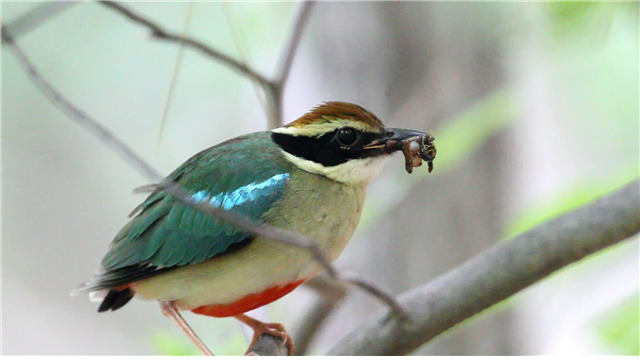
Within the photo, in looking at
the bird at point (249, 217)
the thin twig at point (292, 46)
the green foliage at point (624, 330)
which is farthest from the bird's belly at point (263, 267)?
the green foliage at point (624, 330)

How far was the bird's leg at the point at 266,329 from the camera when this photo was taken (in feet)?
9.43

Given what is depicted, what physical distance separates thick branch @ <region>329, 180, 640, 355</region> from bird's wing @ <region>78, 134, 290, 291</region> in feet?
1.81

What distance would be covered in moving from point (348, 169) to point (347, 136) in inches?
5.0

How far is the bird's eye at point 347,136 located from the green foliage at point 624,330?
120 cm

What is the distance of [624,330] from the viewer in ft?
8.97

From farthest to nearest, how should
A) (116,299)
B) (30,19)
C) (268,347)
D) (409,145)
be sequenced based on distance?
(268,347)
(116,299)
(409,145)
(30,19)

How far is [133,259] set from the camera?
7.62 ft

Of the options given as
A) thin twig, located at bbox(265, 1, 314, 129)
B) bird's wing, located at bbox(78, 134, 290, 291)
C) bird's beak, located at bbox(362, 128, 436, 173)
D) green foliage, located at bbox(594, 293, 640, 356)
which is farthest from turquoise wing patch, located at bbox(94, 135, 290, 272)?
green foliage, located at bbox(594, 293, 640, 356)

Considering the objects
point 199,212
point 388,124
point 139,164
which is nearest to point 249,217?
point 199,212

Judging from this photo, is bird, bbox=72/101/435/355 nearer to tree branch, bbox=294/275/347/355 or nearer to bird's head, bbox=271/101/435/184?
bird's head, bbox=271/101/435/184

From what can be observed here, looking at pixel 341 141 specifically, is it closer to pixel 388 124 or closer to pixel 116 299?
pixel 116 299

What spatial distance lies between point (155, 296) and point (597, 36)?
1.81m

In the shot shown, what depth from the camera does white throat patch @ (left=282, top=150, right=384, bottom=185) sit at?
2328 mm

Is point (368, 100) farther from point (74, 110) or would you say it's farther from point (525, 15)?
point (74, 110)
